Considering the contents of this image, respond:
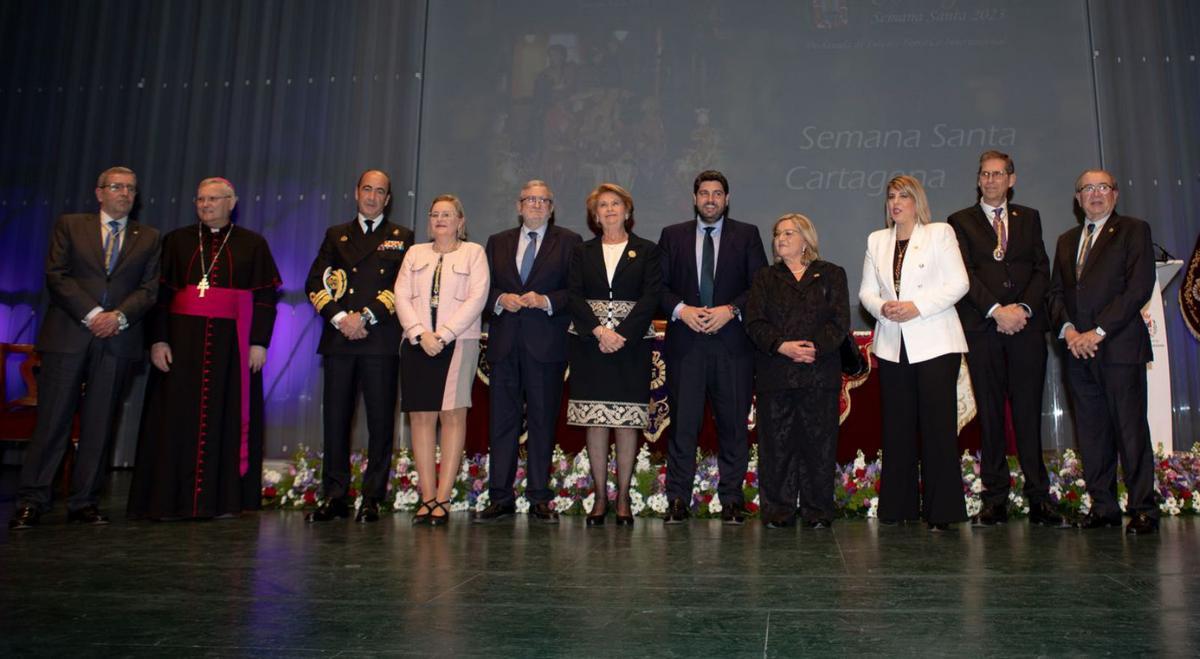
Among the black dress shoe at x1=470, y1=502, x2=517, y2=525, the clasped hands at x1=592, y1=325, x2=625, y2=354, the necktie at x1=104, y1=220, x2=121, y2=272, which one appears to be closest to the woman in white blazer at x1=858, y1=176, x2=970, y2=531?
the clasped hands at x1=592, y1=325, x2=625, y2=354

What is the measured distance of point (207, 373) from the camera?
4.30 meters

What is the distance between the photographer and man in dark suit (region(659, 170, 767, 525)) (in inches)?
161

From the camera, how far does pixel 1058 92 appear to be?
250 inches

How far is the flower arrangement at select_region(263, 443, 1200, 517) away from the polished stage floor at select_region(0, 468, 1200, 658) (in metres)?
0.70

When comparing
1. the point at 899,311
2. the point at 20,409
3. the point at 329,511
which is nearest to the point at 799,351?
the point at 899,311

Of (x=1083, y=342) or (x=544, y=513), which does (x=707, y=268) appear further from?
(x=1083, y=342)

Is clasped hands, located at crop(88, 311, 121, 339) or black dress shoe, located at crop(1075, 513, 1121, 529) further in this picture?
clasped hands, located at crop(88, 311, 121, 339)

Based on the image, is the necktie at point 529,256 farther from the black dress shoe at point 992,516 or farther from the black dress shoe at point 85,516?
the black dress shoe at point 992,516

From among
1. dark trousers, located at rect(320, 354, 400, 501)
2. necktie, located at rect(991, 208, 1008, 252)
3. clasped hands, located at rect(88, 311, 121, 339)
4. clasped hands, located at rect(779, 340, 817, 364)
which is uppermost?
necktie, located at rect(991, 208, 1008, 252)

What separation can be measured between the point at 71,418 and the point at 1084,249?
4.66 meters

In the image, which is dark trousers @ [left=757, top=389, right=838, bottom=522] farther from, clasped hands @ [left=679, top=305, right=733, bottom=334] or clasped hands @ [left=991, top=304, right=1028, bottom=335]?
clasped hands @ [left=991, top=304, right=1028, bottom=335]

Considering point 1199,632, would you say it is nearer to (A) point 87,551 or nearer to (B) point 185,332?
(A) point 87,551

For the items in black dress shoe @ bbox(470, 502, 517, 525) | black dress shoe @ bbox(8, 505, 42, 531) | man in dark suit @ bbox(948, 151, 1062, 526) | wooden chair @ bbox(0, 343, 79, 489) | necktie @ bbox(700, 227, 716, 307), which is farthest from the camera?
wooden chair @ bbox(0, 343, 79, 489)

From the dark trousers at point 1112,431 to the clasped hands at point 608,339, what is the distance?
6.58ft
